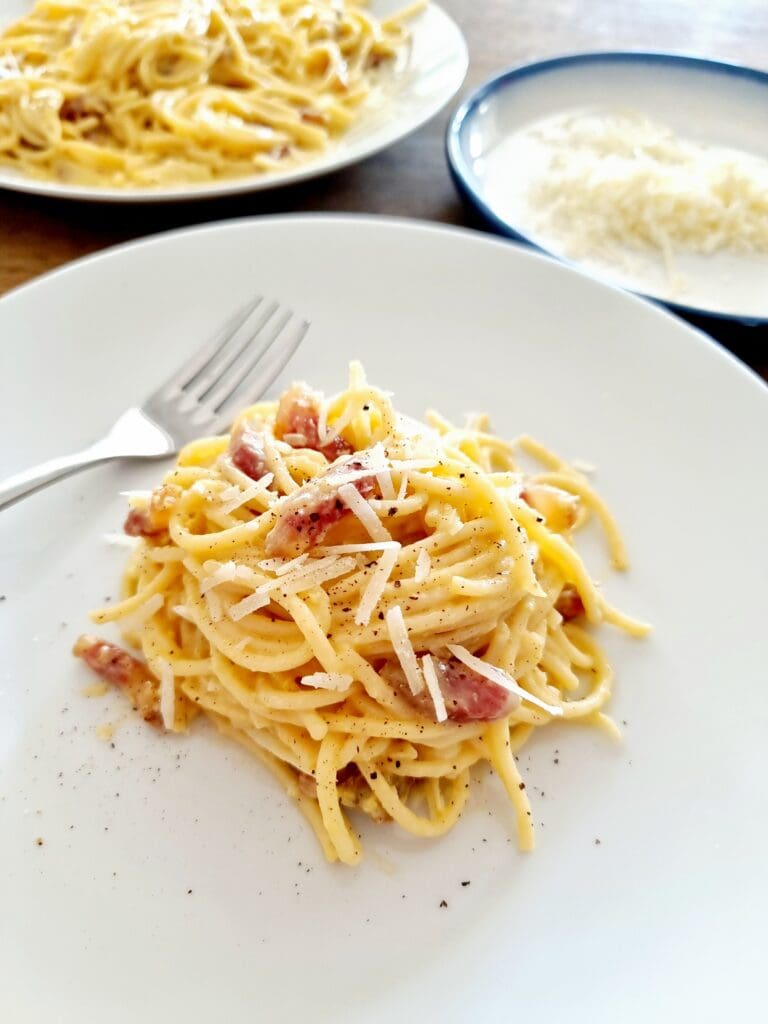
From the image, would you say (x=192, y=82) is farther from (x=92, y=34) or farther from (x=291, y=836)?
(x=291, y=836)

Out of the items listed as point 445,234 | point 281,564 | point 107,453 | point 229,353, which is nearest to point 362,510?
point 281,564

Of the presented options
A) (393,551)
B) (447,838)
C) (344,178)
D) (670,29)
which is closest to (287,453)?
(393,551)

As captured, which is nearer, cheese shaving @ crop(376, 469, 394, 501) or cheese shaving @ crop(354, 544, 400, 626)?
cheese shaving @ crop(354, 544, 400, 626)

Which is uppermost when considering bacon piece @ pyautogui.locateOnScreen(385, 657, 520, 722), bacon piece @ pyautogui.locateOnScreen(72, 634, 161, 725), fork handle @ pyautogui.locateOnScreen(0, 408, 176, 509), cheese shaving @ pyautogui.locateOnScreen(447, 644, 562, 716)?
fork handle @ pyautogui.locateOnScreen(0, 408, 176, 509)

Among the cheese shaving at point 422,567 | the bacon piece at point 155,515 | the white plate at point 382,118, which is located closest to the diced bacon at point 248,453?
the bacon piece at point 155,515

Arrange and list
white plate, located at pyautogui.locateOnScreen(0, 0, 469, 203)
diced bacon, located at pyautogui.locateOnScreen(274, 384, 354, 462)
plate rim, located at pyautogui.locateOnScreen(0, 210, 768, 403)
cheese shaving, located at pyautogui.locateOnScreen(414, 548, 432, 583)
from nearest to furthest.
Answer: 1. cheese shaving, located at pyautogui.locateOnScreen(414, 548, 432, 583)
2. diced bacon, located at pyautogui.locateOnScreen(274, 384, 354, 462)
3. plate rim, located at pyautogui.locateOnScreen(0, 210, 768, 403)
4. white plate, located at pyautogui.locateOnScreen(0, 0, 469, 203)

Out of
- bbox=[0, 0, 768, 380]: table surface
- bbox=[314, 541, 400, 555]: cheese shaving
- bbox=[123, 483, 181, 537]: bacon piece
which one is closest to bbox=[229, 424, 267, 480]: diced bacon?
bbox=[123, 483, 181, 537]: bacon piece

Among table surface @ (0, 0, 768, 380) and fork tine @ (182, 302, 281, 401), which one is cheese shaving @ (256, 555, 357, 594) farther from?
table surface @ (0, 0, 768, 380)
